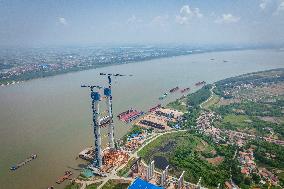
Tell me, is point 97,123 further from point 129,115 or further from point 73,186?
point 129,115

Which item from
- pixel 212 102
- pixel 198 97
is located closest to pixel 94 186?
pixel 198 97

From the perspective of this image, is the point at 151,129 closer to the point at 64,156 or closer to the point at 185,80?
the point at 64,156

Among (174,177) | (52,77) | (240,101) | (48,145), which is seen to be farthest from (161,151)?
(52,77)

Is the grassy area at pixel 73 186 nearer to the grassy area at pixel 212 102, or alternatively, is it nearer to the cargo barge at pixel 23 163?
the cargo barge at pixel 23 163

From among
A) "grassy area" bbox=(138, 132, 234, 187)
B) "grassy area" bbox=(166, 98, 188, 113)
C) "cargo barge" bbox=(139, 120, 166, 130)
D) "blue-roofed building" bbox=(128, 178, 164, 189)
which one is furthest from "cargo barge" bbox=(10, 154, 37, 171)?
"grassy area" bbox=(166, 98, 188, 113)

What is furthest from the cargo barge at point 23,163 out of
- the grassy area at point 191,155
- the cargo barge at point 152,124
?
the cargo barge at point 152,124

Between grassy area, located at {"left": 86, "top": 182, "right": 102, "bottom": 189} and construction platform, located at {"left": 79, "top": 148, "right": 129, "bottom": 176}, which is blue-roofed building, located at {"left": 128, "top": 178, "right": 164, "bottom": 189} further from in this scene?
A: construction platform, located at {"left": 79, "top": 148, "right": 129, "bottom": 176}
